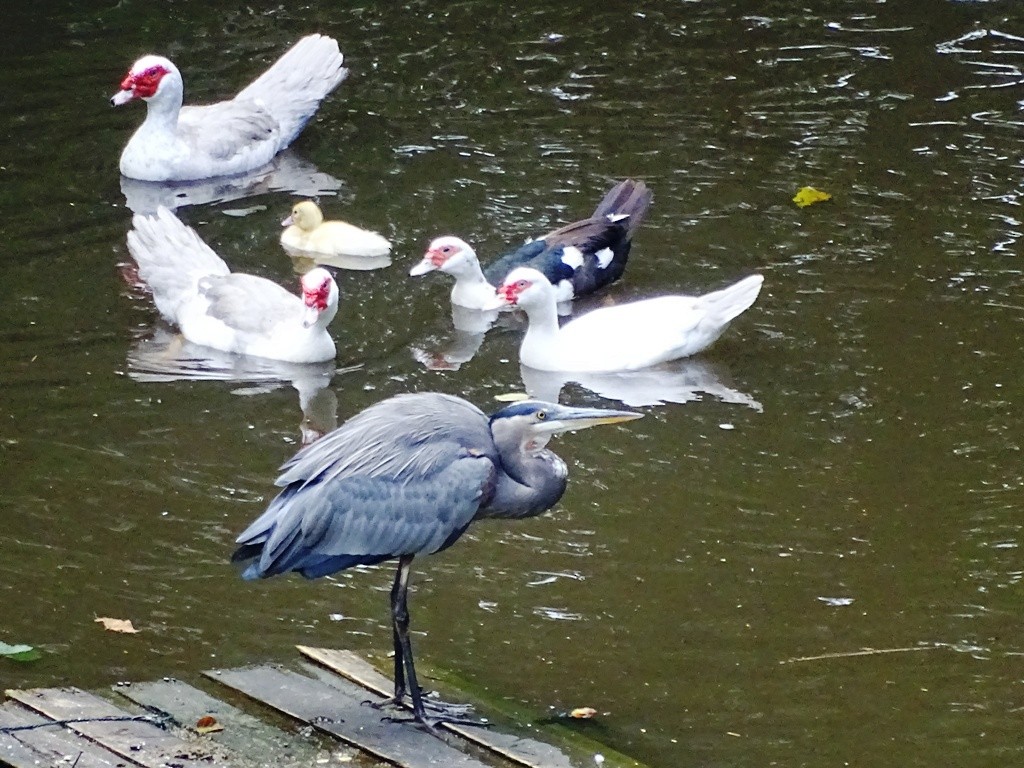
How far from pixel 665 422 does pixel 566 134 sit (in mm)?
3894

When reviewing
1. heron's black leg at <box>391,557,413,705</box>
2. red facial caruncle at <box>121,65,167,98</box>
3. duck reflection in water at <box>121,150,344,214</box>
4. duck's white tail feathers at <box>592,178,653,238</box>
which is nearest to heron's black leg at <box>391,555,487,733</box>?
heron's black leg at <box>391,557,413,705</box>

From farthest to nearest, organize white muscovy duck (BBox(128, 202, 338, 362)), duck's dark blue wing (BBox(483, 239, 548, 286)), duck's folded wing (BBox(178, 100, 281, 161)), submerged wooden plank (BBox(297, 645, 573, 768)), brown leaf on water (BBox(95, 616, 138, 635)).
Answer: duck's folded wing (BBox(178, 100, 281, 161)), duck's dark blue wing (BBox(483, 239, 548, 286)), white muscovy duck (BBox(128, 202, 338, 362)), brown leaf on water (BBox(95, 616, 138, 635)), submerged wooden plank (BBox(297, 645, 573, 768))

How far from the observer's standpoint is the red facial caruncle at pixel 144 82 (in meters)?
11.0

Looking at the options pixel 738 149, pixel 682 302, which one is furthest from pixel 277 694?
pixel 738 149

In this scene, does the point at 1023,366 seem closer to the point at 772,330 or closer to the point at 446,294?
the point at 772,330

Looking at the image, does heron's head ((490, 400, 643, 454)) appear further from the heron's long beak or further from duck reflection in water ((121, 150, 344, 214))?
duck reflection in water ((121, 150, 344, 214))

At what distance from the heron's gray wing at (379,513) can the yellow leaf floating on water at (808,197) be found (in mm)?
5503

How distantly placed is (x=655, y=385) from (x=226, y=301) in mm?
2253

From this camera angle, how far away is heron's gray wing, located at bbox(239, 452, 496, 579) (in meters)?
4.93

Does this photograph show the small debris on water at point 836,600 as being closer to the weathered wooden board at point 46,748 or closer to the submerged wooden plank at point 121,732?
the submerged wooden plank at point 121,732

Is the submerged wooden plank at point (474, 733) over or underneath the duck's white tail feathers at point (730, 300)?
over

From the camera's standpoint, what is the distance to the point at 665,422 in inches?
304

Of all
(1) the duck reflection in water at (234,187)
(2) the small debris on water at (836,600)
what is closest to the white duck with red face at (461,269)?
(1) the duck reflection in water at (234,187)

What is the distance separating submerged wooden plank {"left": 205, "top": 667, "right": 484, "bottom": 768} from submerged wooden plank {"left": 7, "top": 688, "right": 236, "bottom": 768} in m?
0.35
